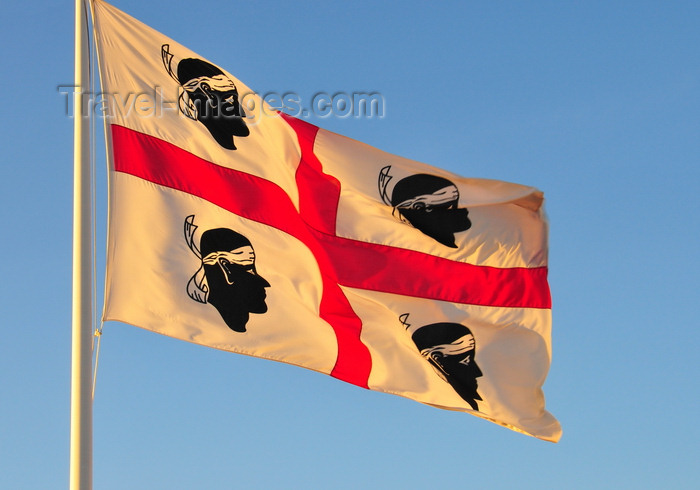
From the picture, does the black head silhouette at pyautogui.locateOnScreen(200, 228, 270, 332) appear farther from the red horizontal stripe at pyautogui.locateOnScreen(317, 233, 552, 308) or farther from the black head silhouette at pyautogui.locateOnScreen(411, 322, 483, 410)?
the black head silhouette at pyautogui.locateOnScreen(411, 322, 483, 410)

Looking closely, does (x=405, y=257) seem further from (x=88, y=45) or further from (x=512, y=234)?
(x=88, y=45)

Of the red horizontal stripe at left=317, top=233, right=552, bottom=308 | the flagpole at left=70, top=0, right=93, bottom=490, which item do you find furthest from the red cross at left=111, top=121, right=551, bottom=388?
the flagpole at left=70, top=0, right=93, bottom=490

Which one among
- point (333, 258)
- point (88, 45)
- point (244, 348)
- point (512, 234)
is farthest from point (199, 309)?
point (512, 234)

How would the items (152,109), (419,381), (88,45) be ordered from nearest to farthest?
(88,45)
(152,109)
(419,381)

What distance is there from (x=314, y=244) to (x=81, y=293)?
3978mm

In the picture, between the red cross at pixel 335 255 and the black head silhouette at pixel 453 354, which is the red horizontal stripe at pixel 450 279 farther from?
the black head silhouette at pixel 453 354

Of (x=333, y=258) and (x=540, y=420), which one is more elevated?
(x=333, y=258)

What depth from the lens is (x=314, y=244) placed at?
42.7ft

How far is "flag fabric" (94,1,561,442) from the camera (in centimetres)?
1162

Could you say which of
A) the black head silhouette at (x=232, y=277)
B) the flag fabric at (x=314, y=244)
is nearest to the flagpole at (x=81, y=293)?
the flag fabric at (x=314, y=244)

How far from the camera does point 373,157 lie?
13430 millimetres

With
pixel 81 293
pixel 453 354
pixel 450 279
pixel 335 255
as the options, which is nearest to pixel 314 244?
pixel 335 255

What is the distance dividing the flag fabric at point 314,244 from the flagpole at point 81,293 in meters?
0.84

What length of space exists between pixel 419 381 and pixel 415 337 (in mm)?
587
